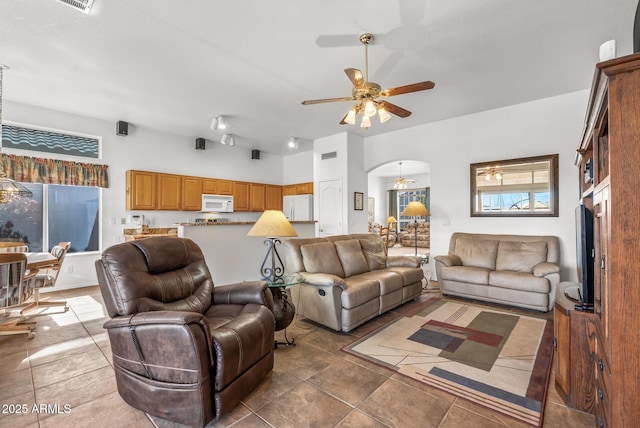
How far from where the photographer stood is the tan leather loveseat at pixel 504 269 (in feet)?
12.1

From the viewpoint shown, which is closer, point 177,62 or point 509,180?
point 177,62

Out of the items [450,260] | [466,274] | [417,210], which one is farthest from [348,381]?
[417,210]

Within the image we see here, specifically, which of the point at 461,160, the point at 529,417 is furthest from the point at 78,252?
the point at 461,160

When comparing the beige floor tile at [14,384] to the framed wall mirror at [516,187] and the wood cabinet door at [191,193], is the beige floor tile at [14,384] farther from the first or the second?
the framed wall mirror at [516,187]

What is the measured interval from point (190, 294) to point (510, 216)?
458cm

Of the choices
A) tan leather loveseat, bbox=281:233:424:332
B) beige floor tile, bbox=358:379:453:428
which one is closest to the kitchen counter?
tan leather loveseat, bbox=281:233:424:332

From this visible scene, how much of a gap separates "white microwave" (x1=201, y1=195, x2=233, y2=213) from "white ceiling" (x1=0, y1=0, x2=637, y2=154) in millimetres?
2324

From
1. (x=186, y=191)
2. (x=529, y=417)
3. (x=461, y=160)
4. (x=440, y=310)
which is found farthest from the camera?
(x=186, y=191)

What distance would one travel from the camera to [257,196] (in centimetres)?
757

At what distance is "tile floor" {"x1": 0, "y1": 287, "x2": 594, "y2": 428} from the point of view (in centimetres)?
178

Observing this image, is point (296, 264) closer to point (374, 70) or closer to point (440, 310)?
point (440, 310)

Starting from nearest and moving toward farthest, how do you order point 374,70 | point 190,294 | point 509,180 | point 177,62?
point 190,294, point 177,62, point 374,70, point 509,180

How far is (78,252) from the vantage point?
5.13 metres

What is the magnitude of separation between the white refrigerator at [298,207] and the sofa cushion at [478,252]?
3596mm
